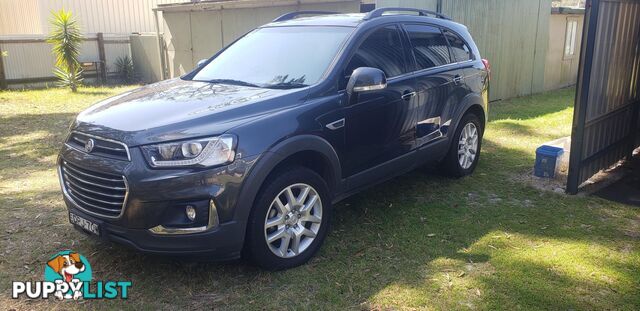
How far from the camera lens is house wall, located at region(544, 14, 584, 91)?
13242mm

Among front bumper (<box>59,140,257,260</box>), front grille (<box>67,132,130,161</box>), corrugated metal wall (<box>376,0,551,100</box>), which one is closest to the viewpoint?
front bumper (<box>59,140,257,260</box>)

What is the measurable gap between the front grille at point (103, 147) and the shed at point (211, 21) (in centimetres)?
686

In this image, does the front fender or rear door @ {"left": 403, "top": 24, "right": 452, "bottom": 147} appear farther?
rear door @ {"left": 403, "top": 24, "right": 452, "bottom": 147}

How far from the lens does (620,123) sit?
20.3 ft

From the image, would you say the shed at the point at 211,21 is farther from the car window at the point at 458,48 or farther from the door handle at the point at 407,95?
the door handle at the point at 407,95

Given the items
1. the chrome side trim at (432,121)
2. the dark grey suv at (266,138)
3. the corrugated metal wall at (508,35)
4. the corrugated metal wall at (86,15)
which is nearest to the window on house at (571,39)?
the corrugated metal wall at (508,35)

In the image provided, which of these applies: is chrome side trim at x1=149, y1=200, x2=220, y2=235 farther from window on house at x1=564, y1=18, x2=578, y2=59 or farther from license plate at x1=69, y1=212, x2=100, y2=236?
window on house at x1=564, y1=18, x2=578, y2=59

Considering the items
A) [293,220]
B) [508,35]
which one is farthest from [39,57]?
[293,220]

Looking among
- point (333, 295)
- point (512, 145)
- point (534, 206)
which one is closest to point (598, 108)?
point (534, 206)

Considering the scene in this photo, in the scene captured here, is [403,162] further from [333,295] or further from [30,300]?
[30,300]

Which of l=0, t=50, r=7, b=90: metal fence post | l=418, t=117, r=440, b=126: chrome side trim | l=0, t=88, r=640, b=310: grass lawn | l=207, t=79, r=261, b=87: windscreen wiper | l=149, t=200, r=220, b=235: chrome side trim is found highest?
l=207, t=79, r=261, b=87: windscreen wiper

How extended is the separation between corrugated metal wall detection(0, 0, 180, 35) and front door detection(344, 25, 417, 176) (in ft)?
51.5

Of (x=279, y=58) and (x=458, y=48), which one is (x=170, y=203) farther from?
(x=458, y=48)

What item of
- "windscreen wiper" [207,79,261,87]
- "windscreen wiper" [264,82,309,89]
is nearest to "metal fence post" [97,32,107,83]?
"windscreen wiper" [207,79,261,87]
